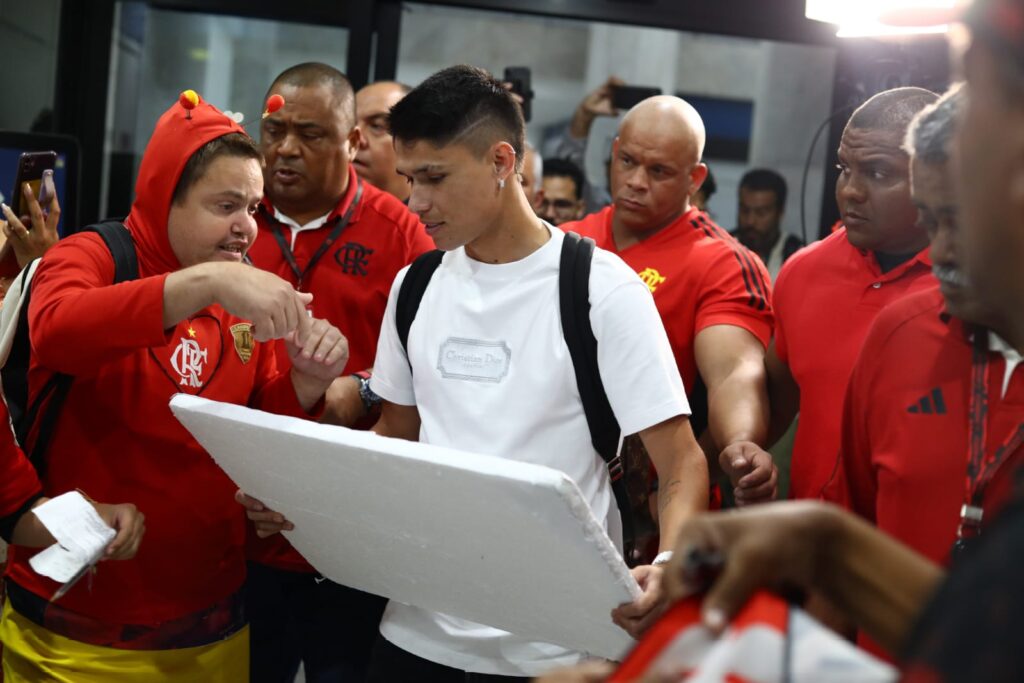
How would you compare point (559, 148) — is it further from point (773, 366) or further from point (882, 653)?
point (882, 653)

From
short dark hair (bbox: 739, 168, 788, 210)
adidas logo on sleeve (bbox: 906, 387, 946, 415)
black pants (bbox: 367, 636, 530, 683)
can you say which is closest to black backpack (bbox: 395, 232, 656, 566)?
black pants (bbox: 367, 636, 530, 683)

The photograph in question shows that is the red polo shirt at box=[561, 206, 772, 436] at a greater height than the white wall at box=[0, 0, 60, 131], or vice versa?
the white wall at box=[0, 0, 60, 131]

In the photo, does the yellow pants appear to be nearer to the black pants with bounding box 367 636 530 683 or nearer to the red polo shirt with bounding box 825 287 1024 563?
the black pants with bounding box 367 636 530 683

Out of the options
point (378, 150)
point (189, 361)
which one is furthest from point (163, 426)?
point (378, 150)

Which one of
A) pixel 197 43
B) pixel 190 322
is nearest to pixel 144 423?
pixel 190 322

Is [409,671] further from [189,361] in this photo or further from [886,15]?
[886,15]

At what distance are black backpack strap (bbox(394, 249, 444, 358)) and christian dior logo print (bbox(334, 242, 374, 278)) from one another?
0.67 metres

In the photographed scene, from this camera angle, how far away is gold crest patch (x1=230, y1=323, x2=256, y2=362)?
2203 millimetres

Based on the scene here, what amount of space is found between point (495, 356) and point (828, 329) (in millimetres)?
679

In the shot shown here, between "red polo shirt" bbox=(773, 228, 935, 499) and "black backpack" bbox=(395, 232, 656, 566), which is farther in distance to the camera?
"red polo shirt" bbox=(773, 228, 935, 499)

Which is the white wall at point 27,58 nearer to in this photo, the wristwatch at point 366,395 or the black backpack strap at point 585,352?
the wristwatch at point 366,395

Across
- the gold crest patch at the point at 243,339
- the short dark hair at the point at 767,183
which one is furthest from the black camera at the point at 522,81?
the gold crest patch at the point at 243,339

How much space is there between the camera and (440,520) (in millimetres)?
1706

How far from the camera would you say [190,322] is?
7.02 ft
